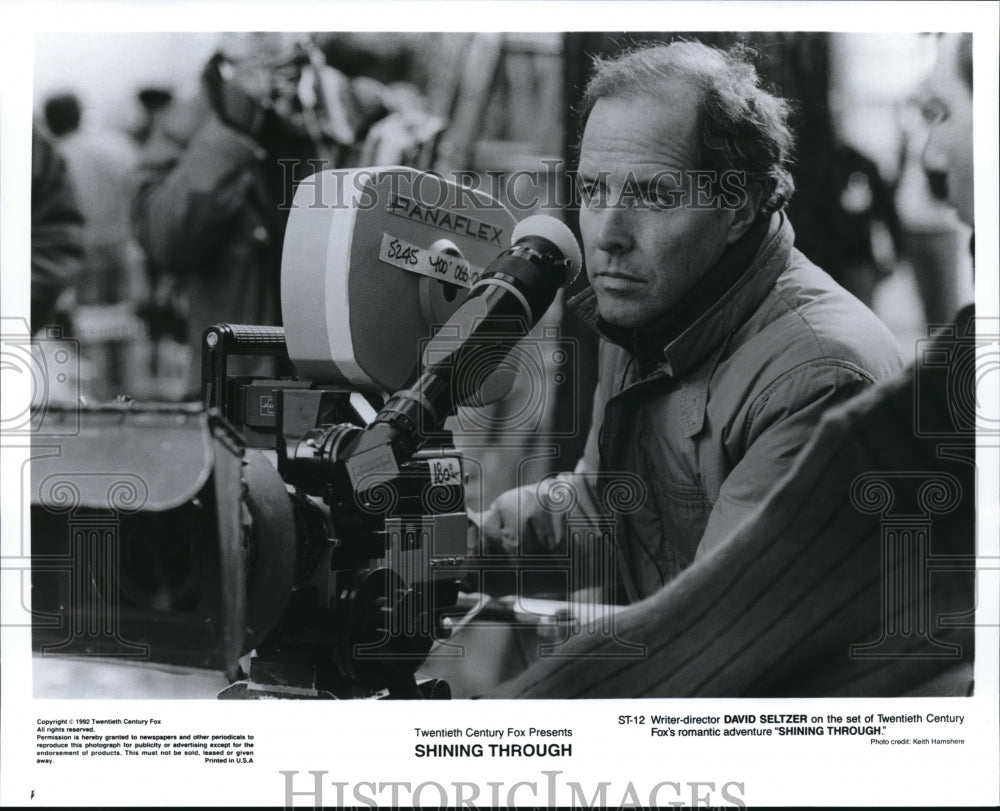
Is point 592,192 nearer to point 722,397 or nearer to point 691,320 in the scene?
point 691,320

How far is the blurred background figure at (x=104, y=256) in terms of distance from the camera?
2.52 meters

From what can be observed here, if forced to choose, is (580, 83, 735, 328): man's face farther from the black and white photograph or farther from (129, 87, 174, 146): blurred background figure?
(129, 87, 174, 146): blurred background figure

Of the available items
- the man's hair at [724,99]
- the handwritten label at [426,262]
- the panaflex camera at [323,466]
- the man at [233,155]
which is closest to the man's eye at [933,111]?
the man's hair at [724,99]

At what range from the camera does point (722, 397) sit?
2.38 m

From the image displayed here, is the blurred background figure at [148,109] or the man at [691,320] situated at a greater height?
the blurred background figure at [148,109]

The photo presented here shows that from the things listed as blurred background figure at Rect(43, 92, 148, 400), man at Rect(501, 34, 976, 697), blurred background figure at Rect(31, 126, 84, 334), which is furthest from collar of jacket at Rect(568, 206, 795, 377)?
blurred background figure at Rect(31, 126, 84, 334)

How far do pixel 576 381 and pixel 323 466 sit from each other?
67cm

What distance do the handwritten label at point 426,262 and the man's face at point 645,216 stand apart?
309mm

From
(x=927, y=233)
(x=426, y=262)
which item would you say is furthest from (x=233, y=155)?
(x=927, y=233)

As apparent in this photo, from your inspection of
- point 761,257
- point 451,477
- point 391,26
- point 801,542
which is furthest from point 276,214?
point 801,542

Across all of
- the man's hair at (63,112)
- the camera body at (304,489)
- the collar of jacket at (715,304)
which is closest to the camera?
the camera body at (304,489)

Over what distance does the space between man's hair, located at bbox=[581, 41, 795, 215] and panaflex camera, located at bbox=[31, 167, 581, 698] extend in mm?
383

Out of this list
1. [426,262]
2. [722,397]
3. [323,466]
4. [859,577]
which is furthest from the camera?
[859,577]

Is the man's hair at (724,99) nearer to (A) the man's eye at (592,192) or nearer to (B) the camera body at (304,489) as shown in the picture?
(A) the man's eye at (592,192)
